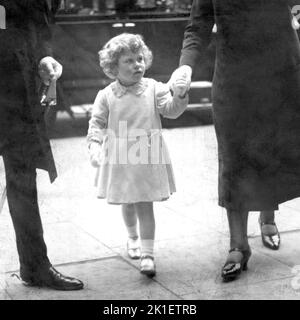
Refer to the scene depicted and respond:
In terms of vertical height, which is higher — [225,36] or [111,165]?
[225,36]

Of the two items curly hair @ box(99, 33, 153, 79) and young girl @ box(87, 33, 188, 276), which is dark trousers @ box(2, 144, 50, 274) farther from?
curly hair @ box(99, 33, 153, 79)

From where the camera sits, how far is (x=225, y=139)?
429 centimetres

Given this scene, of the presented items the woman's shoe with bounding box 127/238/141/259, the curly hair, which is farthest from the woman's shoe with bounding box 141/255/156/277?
the curly hair

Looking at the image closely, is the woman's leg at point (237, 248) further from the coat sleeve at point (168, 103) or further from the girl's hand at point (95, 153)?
the girl's hand at point (95, 153)

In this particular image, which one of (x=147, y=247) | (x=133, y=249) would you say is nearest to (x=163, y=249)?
(x=133, y=249)

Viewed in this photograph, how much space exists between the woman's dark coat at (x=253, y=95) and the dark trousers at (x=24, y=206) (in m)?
1.07

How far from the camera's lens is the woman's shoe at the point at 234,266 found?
4082 mm

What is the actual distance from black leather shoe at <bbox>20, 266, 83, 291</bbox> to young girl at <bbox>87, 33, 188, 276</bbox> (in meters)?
0.43

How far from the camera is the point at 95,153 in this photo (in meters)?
3.97

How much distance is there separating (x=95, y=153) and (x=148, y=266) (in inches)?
27.6

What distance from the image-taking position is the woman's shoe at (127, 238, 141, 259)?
4507mm
